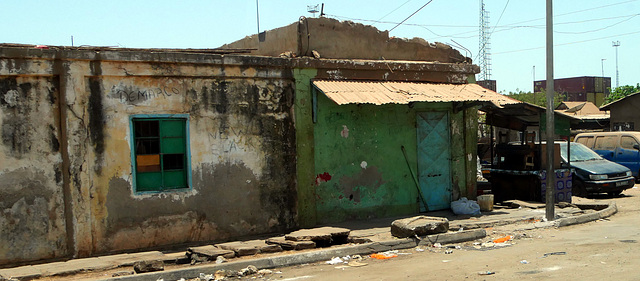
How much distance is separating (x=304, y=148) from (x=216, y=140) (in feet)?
5.72

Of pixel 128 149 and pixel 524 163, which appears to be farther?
pixel 524 163

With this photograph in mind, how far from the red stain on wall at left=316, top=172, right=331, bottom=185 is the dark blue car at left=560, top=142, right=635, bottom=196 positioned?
24.4 ft

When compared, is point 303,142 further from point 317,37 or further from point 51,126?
point 51,126

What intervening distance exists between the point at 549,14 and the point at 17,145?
30.1 ft

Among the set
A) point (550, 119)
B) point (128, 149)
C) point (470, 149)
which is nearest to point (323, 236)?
point (128, 149)

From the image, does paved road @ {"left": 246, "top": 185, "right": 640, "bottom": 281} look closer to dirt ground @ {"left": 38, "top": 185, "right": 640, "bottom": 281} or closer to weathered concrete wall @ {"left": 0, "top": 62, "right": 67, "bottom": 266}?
dirt ground @ {"left": 38, "top": 185, "right": 640, "bottom": 281}

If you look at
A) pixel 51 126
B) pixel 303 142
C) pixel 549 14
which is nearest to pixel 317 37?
pixel 303 142

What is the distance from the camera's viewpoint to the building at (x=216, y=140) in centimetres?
877

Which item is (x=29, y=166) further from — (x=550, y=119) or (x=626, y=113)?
(x=626, y=113)

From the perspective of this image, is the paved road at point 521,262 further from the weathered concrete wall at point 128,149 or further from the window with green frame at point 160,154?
the window with green frame at point 160,154

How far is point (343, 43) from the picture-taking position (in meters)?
11.8

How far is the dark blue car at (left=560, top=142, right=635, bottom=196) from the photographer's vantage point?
15.4 m

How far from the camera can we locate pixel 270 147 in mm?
10664

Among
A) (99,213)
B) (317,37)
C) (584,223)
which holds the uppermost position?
(317,37)
